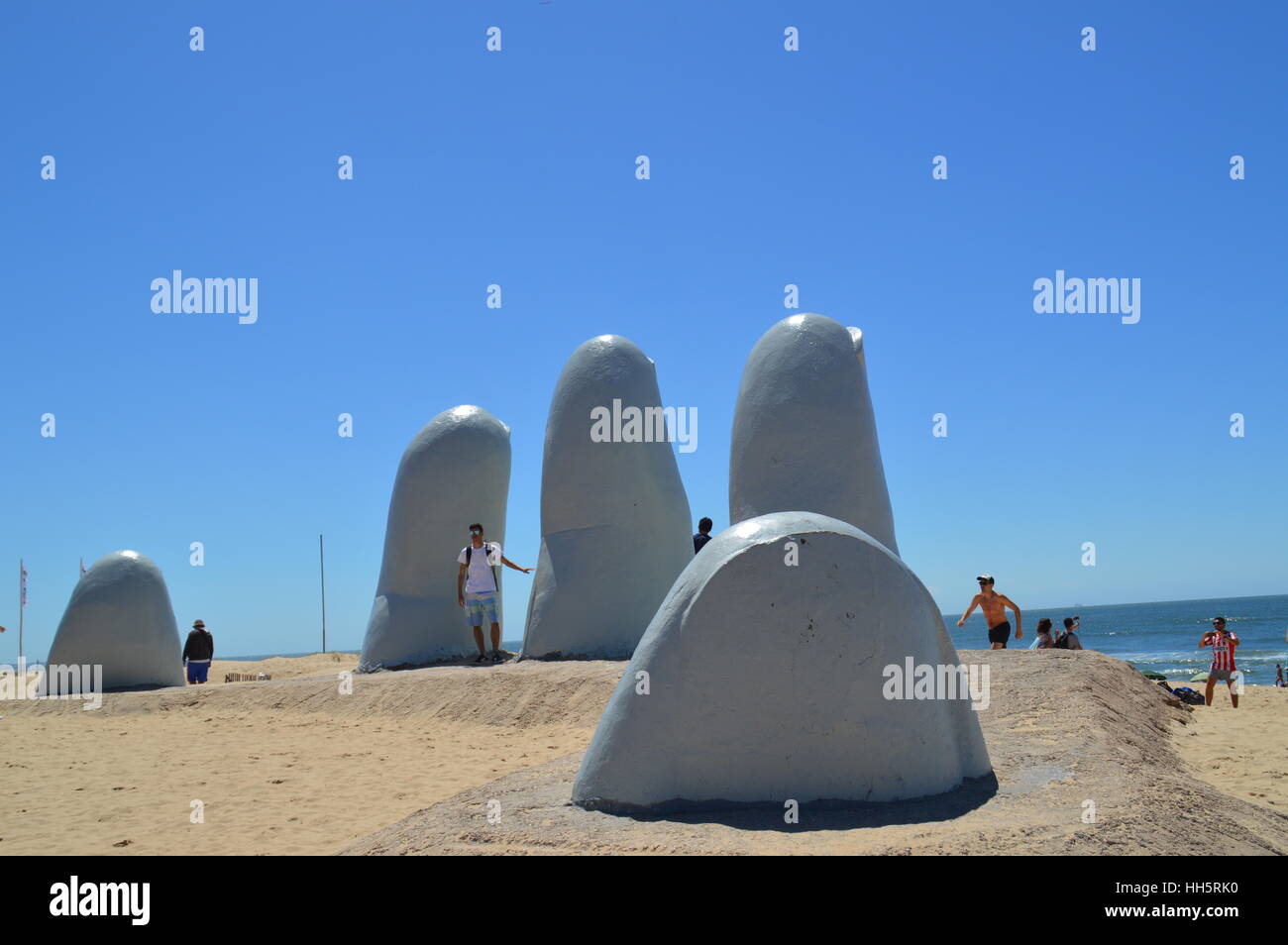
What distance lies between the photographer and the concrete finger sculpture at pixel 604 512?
10.5 metres

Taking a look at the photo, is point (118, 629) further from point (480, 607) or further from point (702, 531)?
point (702, 531)

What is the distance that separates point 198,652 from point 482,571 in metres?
5.61

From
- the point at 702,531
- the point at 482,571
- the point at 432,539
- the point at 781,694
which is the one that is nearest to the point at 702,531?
the point at 702,531

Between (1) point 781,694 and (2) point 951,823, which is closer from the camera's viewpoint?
(2) point 951,823

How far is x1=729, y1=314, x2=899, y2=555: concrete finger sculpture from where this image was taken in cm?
914

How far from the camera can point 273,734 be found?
29.7 ft

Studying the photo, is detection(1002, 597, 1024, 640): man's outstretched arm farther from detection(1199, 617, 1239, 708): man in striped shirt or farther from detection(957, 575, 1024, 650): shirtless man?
detection(1199, 617, 1239, 708): man in striped shirt

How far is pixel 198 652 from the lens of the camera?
13773 millimetres

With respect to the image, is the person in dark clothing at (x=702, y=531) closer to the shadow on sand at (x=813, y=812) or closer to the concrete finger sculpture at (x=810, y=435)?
the concrete finger sculpture at (x=810, y=435)

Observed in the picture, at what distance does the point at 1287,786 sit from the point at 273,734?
807 centimetres

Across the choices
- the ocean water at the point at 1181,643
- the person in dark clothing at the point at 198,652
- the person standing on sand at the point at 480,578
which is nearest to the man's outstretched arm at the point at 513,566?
the person standing on sand at the point at 480,578

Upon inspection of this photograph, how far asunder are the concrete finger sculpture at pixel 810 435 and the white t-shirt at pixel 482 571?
291 centimetres
